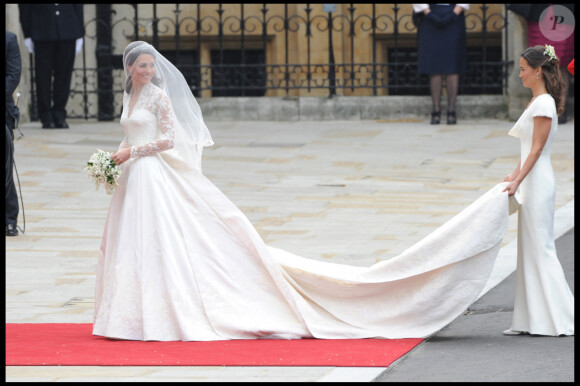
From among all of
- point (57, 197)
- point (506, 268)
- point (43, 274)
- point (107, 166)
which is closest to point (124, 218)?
point (107, 166)

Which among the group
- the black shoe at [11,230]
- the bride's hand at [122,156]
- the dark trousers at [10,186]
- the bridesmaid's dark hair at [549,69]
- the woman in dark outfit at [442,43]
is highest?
the woman in dark outfit at [442,43]

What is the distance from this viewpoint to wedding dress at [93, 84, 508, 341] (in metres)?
7.16

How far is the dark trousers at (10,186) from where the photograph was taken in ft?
34.6

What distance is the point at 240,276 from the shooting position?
7402 millimetres

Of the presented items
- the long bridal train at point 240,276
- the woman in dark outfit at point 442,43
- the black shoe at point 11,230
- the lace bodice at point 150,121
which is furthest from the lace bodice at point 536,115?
the woman in dark outfit at point 442,43

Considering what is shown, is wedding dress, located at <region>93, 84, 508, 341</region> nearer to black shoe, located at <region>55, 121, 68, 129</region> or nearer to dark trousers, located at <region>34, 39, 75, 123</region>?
dark trousers, located at <region>34, 39, 75, 123</region>

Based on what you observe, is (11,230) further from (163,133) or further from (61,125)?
(61,125)

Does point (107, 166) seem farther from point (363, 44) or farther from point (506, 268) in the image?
point (363, 44)

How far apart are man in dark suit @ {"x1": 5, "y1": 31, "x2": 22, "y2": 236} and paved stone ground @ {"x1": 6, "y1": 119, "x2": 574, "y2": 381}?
18 cm

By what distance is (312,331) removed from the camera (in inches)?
284

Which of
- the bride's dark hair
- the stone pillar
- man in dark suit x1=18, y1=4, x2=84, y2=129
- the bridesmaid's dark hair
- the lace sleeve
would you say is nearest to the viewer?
the bridesmaid's dark hair

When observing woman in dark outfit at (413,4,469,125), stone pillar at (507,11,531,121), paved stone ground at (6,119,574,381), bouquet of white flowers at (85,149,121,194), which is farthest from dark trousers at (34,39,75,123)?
bouquet of white flowers at (85,149,121,194)

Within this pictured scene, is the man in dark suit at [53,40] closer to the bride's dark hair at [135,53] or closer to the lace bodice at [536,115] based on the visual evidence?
the bride's dark hair at [135,53]

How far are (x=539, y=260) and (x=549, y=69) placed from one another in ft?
3.49
